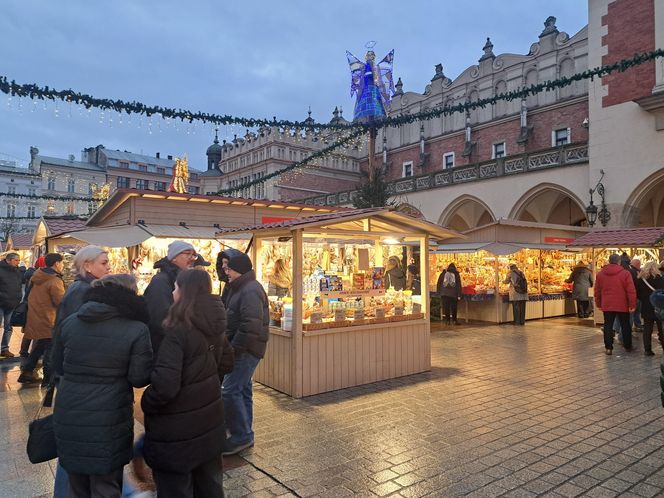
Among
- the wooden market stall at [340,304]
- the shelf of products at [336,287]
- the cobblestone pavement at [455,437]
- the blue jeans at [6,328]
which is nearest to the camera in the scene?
the cobblestone pavement at [455,437]

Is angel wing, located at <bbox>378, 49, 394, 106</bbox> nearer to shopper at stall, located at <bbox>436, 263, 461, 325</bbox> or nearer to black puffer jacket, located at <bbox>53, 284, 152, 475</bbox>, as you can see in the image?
shopper at stall, located at <bbox>436, 263, 461, 325</bbox>

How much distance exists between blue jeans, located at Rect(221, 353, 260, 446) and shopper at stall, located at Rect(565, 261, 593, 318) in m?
11.8

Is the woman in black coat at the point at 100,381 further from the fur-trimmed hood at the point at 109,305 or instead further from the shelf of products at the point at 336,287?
the shelf of products at the point at 336,287

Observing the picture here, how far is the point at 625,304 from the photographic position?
26.2 feet

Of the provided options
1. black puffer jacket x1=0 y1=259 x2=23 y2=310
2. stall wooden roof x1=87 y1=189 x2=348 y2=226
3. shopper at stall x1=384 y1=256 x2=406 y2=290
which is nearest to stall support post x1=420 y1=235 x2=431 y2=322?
shopper at stall x1=384 y1=256 x2=406 y2=290

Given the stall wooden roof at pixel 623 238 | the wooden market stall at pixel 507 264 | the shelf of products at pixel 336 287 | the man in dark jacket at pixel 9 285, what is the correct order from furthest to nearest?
1. the wooden market stall at pixel 507 264
2. the stall wooden roof at pixel 623 238
3. the man in dark jacket at pixel 9 285
4. the shelf of products at pixel 336 287

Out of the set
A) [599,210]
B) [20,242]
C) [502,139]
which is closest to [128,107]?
[599,210]

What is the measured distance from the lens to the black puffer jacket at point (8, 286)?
A: 24.8ft

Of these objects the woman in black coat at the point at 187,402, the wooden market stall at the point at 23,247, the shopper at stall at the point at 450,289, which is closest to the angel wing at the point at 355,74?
the shopper at stall at the point at 450,289

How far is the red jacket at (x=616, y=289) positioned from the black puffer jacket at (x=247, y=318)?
664 centimetres

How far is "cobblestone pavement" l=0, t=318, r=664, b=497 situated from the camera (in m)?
3.38

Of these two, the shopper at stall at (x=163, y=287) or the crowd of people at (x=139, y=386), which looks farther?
the shopper at stall at (x=163, y=287)

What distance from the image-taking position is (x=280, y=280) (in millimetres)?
6262

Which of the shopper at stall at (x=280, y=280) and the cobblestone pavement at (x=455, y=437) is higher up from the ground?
the shopper at stall at (x=280, y=280)
